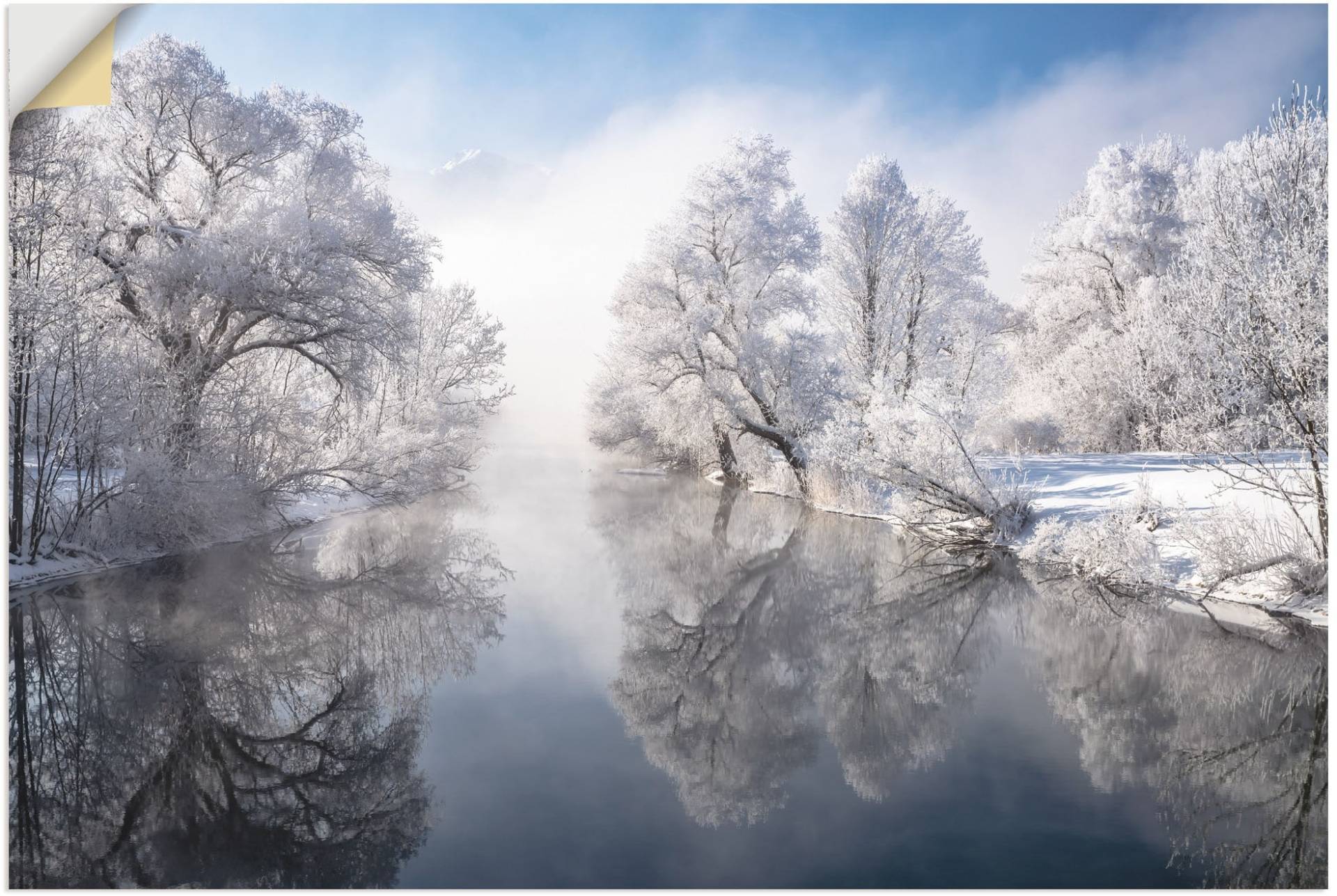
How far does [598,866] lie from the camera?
10.5ft

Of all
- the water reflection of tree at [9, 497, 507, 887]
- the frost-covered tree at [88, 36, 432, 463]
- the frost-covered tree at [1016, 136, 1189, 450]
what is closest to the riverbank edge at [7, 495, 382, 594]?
the water reflection of tree at [9, 497, 507, 887]

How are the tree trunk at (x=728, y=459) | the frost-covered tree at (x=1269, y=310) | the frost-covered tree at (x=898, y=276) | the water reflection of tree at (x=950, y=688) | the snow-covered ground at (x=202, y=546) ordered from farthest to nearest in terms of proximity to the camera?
the tree trunk at (x=728, y=459) < the frost-covered tree at (x=898, y=276) < the snow-covered ground at (x=202, y=546) < the frost-covered tree at (x=1269, y=310) < the water reflection of tree at (x=950, y=688)

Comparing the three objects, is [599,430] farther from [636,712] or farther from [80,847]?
[80,847]

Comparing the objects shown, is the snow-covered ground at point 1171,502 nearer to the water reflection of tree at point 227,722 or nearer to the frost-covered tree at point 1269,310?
the frost-covered tree at point 1269,310

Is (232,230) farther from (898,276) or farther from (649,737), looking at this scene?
(898,276)

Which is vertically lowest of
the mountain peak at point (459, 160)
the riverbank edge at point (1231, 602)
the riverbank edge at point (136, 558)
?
the riverbank edge at point (1231, 602)

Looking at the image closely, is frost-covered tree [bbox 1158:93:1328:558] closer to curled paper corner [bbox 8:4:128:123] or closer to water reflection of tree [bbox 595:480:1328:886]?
water reflection of tree [bbox 595:480:1328:886]

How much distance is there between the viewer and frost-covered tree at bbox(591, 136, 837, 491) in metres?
16.9

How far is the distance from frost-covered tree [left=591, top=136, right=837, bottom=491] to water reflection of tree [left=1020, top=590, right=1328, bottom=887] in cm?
1015

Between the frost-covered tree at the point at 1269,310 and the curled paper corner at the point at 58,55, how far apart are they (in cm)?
724

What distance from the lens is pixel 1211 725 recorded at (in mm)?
4727

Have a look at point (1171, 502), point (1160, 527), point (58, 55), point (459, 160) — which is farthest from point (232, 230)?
point (1171, 502)

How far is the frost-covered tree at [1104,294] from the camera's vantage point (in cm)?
1961

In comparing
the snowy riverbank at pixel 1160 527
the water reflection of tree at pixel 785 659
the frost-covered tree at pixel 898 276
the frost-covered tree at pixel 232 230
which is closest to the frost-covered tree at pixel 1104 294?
the frost-covered tree at pixel 898 276
